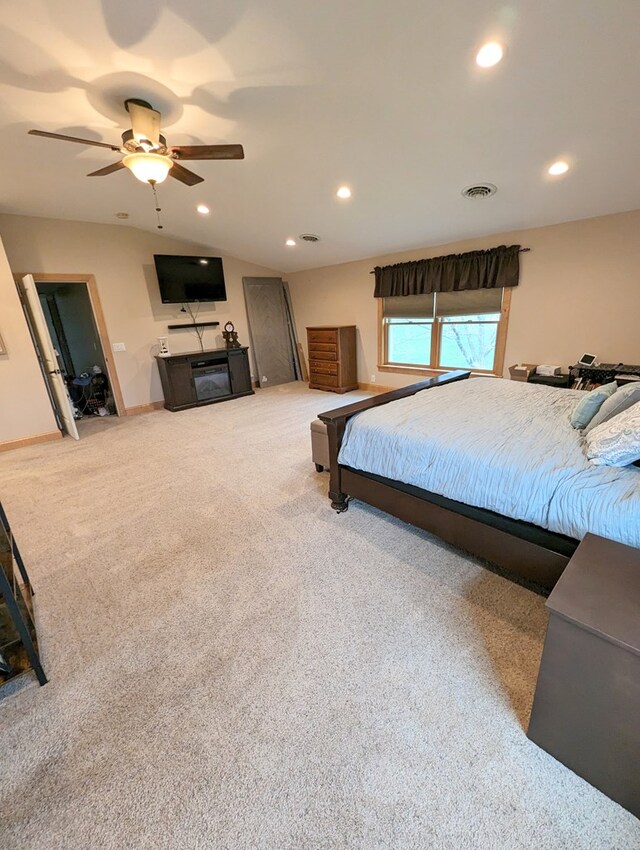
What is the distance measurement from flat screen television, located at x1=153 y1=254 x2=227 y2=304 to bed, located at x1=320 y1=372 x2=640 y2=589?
425 centimetres

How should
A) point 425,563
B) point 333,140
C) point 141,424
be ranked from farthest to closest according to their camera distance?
point 141,424
point 333,140
point 425,563

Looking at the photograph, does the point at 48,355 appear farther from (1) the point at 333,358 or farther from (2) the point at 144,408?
(1) the point at 333,358

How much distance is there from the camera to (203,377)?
5.70m

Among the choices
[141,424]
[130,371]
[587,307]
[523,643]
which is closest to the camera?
[523,643]

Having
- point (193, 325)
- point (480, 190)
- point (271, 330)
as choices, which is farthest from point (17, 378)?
point (480, 190)

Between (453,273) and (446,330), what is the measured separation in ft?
2.54

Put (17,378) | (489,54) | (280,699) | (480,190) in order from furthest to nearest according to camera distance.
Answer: (17,378)
(480,190)
(489,54)
(280,699)

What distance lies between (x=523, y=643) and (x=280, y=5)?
→ 3194mm

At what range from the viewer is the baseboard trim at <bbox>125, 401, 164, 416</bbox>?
5496 mm

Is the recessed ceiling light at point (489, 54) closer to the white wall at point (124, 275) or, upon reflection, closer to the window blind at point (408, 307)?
the window blind at point (408, 307)

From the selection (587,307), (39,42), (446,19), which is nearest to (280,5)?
(446,19)

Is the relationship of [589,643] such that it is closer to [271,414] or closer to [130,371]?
[271,414]

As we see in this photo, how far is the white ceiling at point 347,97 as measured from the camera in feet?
5.64

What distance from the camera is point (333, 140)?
2.74m
